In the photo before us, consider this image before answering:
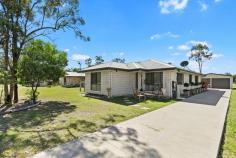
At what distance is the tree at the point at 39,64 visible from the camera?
12.2m

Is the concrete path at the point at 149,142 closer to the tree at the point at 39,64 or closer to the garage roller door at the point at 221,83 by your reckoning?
the tree at the point at 39,64

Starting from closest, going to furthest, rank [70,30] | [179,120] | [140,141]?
[140,141] < [179,120] < [70,30]

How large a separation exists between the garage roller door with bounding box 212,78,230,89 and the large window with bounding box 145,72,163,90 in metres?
28.8

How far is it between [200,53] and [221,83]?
12953mm

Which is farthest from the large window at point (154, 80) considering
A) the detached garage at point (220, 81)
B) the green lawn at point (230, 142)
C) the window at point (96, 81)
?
the detached garage at point (220, 81)

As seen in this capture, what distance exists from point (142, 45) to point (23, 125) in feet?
67.2

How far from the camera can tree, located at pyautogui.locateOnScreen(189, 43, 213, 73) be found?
49.9m

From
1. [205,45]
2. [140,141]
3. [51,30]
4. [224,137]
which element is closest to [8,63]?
[51,30]

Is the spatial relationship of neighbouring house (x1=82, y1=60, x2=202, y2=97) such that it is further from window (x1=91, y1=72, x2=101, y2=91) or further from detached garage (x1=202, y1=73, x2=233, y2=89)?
detached garage (x1=202, y1=73, x2=233, y2=89)

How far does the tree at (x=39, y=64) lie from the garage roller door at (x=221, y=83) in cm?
3717

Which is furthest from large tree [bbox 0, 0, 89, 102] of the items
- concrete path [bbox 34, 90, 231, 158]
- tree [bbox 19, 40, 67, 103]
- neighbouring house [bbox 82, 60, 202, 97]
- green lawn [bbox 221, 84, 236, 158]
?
green lawn [bbox 221, 84, 236, 158]

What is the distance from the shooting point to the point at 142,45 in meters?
25.2

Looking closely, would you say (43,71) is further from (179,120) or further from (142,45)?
(142,45)

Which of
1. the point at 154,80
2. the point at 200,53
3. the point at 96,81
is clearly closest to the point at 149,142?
the point at 154,80
